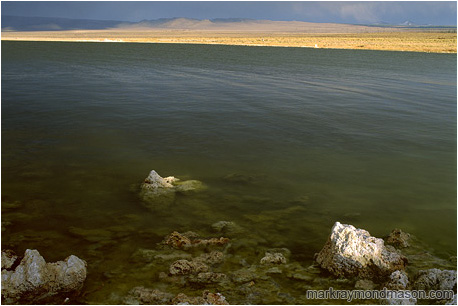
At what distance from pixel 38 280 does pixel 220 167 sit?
5.88 meters

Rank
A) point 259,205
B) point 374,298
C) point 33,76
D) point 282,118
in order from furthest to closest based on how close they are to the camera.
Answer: point 33,76 < point 282,118 < point 259,205 < point 374,298

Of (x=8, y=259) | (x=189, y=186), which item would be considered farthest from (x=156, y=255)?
(x=189, y=186)

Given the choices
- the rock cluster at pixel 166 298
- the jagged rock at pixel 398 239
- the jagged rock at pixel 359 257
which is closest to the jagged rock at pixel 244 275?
the rock cluster at pixel 166 298

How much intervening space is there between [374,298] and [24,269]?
15.7 feet

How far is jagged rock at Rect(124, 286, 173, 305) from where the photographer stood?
5402 mm

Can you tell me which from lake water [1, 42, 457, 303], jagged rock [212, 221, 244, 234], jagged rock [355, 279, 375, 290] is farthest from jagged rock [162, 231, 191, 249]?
jagged rock [355, 279, 375, 290]

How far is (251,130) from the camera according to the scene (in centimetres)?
1462

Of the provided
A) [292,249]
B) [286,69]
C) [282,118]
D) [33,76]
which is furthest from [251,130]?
[286,69]

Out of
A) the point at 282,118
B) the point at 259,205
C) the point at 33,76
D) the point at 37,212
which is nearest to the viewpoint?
the point at 37,212

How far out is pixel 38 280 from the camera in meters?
5.50

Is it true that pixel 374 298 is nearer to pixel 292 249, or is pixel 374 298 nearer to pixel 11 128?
pixel 292 249

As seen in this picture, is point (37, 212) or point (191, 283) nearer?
point (191, 283)

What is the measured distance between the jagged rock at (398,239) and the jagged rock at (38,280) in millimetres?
5107

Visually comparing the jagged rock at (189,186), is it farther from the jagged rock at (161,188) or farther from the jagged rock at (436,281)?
the jagged rock at (436,281)
